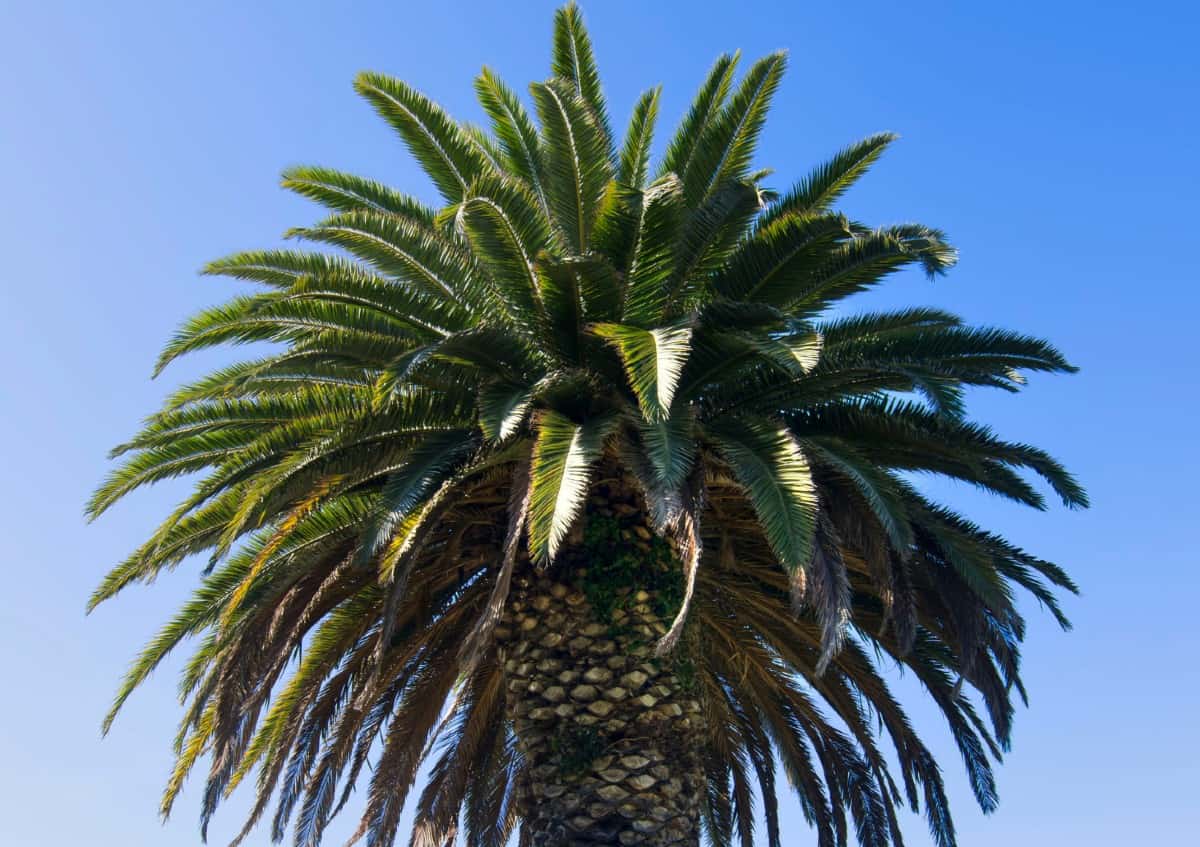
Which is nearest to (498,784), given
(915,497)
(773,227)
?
(915,497)

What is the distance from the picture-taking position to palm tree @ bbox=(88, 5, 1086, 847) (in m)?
11.4

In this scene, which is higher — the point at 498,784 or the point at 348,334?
the point at 348,334

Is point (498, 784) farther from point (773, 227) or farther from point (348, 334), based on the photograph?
point (773, 227)

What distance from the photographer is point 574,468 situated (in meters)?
10.7

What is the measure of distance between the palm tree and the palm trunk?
3cm

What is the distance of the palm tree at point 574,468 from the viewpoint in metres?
11.4

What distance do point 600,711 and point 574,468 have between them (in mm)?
2428

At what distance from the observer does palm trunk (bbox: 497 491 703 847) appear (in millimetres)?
11641

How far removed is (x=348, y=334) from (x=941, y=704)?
7254 mm

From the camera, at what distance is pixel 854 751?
1514 centimetres

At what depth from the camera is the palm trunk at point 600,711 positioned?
1164cm

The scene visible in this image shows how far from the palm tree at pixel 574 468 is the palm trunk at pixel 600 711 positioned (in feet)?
0.09

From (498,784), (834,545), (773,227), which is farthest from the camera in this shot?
(498,784)

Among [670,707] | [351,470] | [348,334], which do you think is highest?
[348,334]
